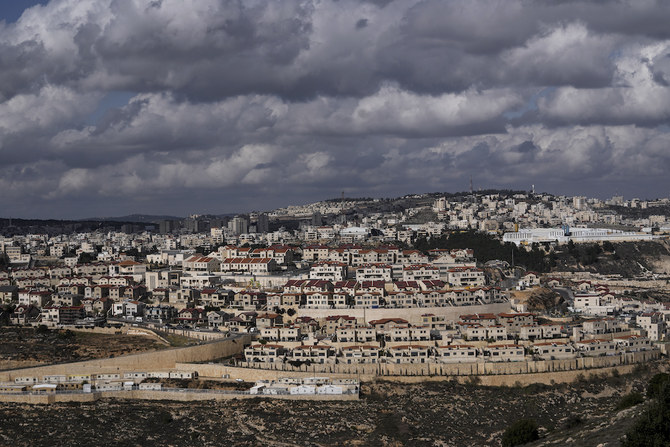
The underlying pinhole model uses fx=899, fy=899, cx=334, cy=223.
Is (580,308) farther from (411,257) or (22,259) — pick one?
(22,259)

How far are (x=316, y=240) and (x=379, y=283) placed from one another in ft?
164

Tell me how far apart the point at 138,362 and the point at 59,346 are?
7.26m

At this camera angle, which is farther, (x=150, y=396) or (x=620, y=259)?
(x=620, y=259)

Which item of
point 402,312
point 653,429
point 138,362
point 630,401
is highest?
point 402,312

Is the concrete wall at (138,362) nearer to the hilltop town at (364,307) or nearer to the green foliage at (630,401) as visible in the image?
A: the hilltop town at (364,307)

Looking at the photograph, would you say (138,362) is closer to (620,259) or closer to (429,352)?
(429,352)

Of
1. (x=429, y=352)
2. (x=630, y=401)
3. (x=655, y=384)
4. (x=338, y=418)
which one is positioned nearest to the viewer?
(x=630, y=401)

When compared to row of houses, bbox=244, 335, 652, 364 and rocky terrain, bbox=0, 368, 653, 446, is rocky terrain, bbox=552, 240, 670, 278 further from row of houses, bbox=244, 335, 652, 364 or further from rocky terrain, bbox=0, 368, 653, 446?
rocky terrain, bbox=0, 368, 653, 446

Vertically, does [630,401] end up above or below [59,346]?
below

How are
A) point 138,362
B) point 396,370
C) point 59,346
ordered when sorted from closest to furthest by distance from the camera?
point 396,370 < point 138,362 < point 59,346

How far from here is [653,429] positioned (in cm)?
2458

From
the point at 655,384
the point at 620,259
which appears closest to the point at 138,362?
the point at 655,384

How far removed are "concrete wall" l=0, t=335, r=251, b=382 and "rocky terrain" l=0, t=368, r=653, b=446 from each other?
3.79 metres

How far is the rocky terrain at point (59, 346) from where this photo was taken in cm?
4681
